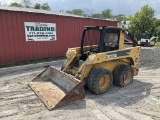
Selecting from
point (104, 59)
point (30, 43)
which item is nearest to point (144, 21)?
point (30, 43)

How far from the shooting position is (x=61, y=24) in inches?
450

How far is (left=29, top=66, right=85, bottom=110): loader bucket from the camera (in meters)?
4.88

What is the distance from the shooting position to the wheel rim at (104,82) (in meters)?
5.67

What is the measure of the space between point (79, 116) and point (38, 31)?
700cm

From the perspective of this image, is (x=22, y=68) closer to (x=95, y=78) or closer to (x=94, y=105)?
(x=95, y=78)

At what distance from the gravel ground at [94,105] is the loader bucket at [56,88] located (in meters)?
0.15

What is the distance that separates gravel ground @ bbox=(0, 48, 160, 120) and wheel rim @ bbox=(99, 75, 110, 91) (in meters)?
0.23

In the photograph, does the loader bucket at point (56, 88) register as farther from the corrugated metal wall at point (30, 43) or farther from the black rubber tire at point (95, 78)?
the corrugated metal wall at point (30, 43)

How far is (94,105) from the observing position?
16.3ft

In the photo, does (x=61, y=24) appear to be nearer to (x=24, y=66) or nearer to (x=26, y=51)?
(x=26, y=51)

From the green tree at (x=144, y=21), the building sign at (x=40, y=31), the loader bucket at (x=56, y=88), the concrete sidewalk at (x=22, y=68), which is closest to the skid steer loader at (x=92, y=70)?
the loader bucket at (x=56, y=88)

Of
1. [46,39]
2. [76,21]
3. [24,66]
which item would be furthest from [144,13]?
[24,66]

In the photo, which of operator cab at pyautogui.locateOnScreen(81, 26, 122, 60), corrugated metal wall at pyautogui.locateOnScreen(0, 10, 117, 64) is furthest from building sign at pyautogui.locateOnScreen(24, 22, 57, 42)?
operator cab at pyautogui.locateOnScreen(81, 26, 122, 60)

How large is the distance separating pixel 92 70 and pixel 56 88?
1.24 m
